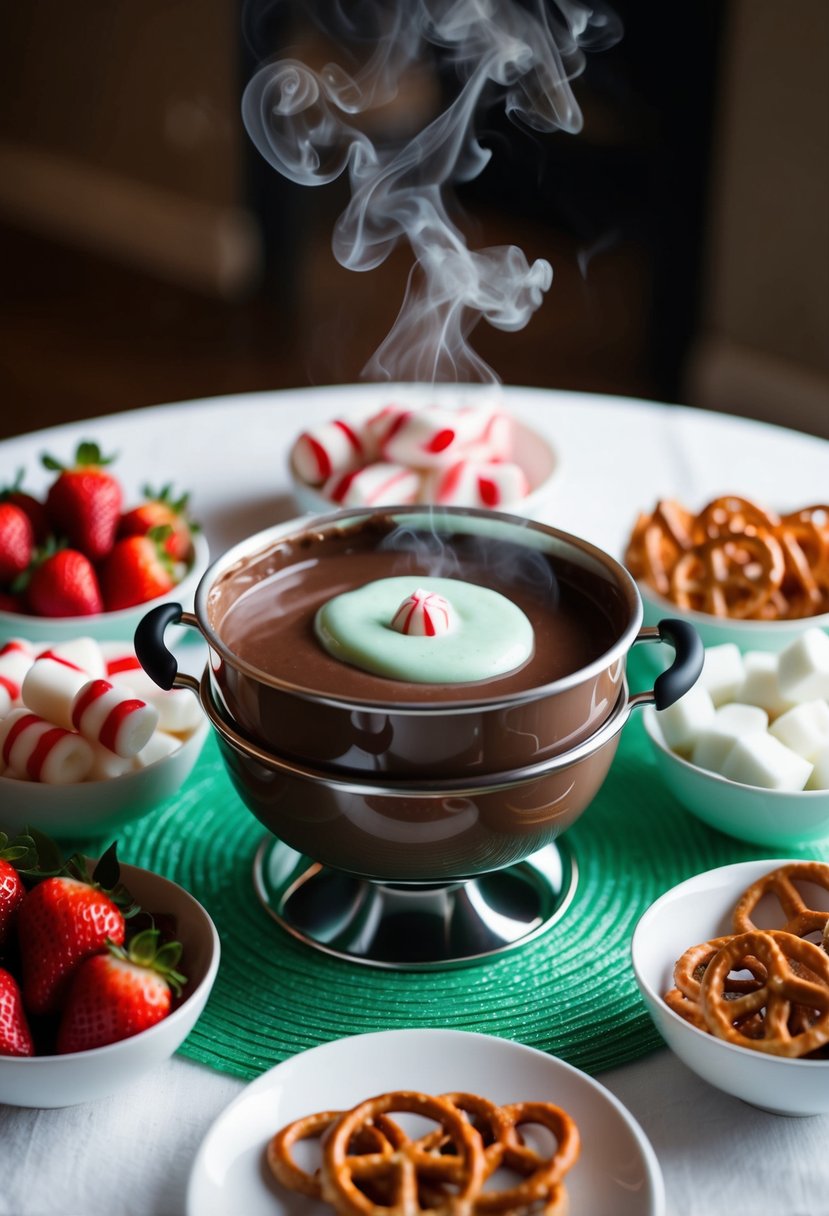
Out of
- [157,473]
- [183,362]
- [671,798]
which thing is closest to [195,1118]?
[671,798]

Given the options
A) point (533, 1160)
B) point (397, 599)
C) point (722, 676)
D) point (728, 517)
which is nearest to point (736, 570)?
point (728, 517)

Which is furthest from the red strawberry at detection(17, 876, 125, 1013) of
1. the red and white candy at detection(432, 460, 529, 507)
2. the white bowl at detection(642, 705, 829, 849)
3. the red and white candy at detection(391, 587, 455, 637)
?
the red and white candy at detection(432, 460, 529, 507)

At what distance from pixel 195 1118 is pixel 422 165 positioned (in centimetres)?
128

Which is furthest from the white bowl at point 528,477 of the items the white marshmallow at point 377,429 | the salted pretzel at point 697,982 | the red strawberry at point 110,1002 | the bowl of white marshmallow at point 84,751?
the red strawberry at point 110,1002

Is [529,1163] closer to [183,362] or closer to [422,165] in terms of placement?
[422,165]

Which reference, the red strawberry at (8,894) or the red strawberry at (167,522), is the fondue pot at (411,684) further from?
the red strawberry at (167,522)

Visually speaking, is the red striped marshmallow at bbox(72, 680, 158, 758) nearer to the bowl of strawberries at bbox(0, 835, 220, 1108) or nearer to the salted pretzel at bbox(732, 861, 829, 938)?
the bowl of strawberries at bbox(0, 835, 220, 1108)

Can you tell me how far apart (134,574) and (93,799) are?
452 mm

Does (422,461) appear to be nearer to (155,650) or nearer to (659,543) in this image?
(659,543)

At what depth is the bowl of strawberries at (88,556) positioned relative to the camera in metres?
1.66

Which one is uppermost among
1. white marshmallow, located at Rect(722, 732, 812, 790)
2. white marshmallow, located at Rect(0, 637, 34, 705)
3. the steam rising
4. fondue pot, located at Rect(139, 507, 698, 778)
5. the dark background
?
the steam rising

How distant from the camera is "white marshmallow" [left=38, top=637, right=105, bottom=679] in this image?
1445 mm

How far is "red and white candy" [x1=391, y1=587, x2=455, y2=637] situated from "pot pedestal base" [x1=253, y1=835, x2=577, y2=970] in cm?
23

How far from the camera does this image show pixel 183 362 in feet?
17.0
